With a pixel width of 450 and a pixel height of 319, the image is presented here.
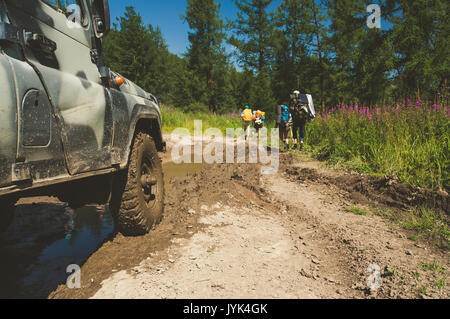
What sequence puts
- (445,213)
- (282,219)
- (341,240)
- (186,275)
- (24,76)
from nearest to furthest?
1. (24,76)
2. (186,275)
3. (341,240)
4. (445,213)
5. (282,219)

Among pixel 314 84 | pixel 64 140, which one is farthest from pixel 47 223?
pixel 314 84

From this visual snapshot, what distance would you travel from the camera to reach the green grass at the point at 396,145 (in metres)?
4.04

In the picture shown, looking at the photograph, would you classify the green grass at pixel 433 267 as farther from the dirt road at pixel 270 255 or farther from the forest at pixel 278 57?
the forest at pixel 278 57

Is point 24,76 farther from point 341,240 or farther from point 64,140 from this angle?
point 341,240

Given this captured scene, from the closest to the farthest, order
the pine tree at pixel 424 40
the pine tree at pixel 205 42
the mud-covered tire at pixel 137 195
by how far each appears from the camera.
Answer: the mud-covered tire at pixel 137 195
the pine tree at pixel 424 40
the pine tree at pixel 205 42

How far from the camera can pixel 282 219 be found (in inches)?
131

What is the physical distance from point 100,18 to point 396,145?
17.4ft

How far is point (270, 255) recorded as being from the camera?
235cm

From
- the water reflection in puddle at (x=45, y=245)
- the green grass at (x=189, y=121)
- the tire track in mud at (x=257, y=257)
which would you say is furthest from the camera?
the green grass at (x=189, y=121)

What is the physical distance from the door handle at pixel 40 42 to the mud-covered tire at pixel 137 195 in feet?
3.65

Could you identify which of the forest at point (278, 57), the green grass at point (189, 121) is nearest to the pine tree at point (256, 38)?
the forest at point (278, 57)

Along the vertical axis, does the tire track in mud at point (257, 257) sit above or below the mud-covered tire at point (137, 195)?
below

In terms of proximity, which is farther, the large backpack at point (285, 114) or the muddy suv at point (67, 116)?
the large backpack at point (285, 114)
